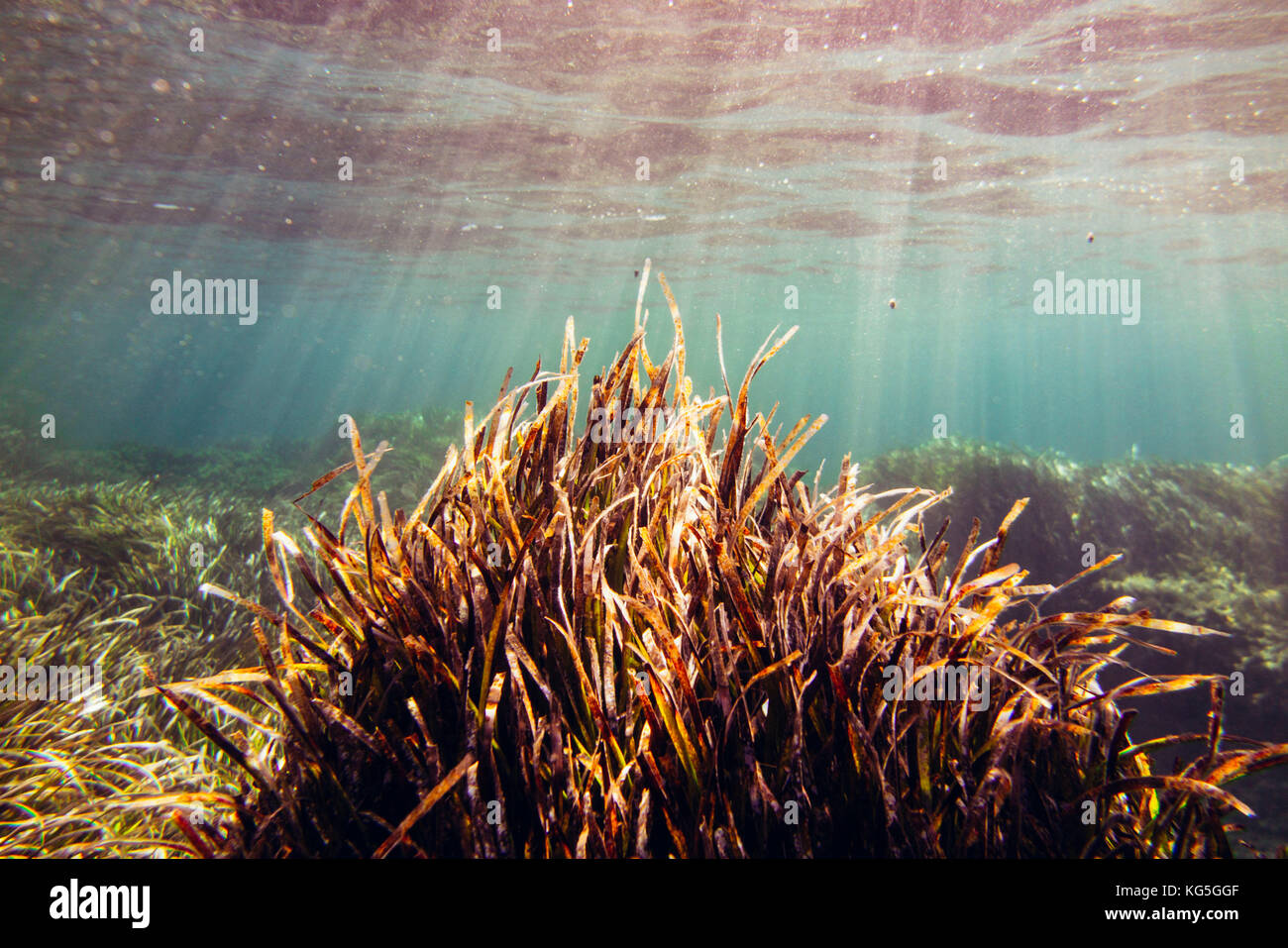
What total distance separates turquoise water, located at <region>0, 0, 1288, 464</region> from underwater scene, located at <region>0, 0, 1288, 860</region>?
0.16m

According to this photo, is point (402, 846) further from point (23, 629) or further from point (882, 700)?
point (23, 629)

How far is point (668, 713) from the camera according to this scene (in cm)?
150

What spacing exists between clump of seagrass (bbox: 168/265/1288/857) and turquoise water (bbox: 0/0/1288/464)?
8.23 meters

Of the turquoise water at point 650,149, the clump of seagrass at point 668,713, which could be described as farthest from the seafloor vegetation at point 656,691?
the turquoise water at point 650,149

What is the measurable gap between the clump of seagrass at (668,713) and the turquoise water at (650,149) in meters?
8.23

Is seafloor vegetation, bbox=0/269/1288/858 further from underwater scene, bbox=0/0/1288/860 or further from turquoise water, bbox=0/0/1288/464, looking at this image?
turquoise water, bbox=0/0/1288/464

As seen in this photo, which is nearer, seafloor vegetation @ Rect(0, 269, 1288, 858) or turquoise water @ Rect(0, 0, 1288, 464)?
seafloor vegetation @ Rect(0, 269, 1288, 858)

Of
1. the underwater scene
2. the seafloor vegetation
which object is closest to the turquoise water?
the underwater scene

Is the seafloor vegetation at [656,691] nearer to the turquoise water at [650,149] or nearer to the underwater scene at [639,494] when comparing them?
the underwater scene at [639,494]

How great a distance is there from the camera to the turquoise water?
11.6 metres

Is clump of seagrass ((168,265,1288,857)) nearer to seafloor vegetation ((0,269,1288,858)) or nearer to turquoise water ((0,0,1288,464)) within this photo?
seafloor vegetation ((0,269,1288,858))

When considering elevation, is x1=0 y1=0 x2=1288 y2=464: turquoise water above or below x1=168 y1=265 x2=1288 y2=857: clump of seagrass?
above

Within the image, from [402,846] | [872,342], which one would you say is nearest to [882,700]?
[402,846]
